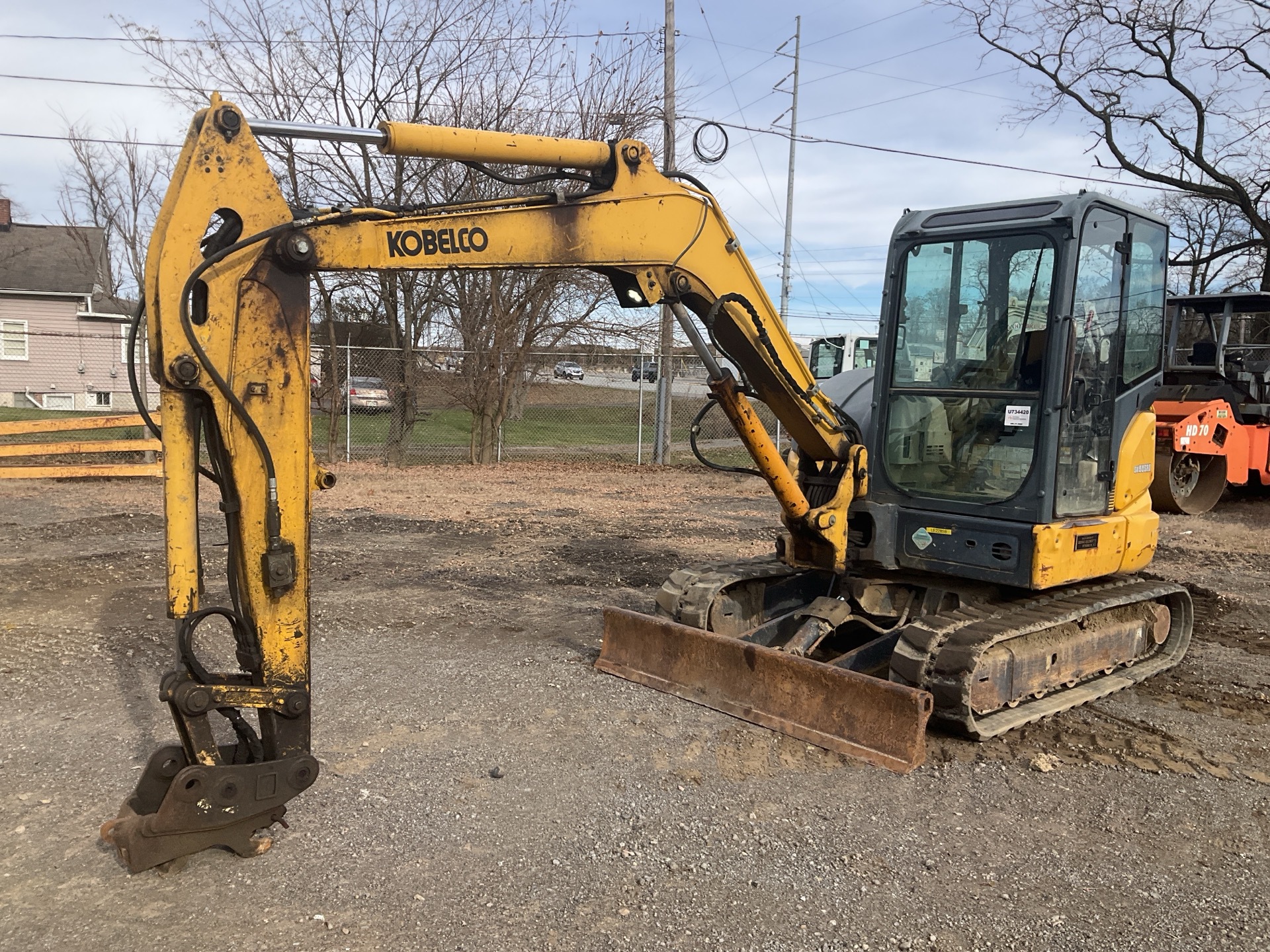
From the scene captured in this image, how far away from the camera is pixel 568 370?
61.5ft

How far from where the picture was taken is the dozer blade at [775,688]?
4.70 metres

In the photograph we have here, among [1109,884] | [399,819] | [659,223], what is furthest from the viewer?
[659,223]

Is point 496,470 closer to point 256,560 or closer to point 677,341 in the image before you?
point 677,341

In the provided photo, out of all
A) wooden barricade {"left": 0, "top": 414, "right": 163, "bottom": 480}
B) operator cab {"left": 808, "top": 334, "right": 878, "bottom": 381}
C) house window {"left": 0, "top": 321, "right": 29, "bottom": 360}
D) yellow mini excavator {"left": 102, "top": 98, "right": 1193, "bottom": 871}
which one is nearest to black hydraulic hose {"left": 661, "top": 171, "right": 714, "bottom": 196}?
yellow mini excavator {"left": 102, "top": 98, "right": 1193, "bottom": 871}

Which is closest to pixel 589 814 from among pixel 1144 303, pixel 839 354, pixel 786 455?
pixel 786 455

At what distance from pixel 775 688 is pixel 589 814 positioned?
141cm

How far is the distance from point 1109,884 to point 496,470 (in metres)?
13.6

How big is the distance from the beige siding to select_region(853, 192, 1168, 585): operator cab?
26.9 meters

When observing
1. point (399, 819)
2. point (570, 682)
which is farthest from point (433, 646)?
point (399, 819)

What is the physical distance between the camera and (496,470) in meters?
16.5

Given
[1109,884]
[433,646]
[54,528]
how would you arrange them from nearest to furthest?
[1109,884] < [433,646] < [54,528]

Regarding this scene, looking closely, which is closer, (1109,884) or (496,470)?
(1109,884)

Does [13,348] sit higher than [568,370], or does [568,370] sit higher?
[13,348]

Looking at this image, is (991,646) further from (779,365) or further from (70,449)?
(70,449)
